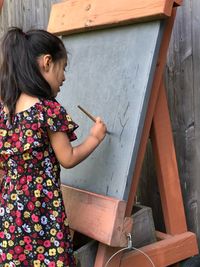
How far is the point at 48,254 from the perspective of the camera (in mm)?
1994

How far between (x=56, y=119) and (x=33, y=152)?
6.3 inches

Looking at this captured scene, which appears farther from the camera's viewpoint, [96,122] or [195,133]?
[195,133]

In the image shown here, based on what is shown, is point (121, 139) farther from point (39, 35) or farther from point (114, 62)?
point (39, 35)

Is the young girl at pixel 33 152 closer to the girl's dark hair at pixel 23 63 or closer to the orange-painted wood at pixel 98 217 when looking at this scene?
the girl's dark hair at pixel 23 63

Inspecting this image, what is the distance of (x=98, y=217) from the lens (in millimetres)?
2023

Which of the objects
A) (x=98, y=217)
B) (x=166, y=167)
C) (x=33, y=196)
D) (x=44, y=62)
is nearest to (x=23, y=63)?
(x=44, y=62)

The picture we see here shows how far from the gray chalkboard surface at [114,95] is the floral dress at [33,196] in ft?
0.68

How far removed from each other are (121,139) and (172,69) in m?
0.67

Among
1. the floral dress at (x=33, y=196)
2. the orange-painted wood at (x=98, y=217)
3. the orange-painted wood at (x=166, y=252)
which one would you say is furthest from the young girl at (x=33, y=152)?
the orange-painted wood at (x=166, y=252)

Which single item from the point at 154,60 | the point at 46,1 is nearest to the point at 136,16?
the point at 154,60

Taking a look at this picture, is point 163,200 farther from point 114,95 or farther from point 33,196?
point 33,196

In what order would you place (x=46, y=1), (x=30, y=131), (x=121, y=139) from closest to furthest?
1. (x=30, y=131)
2. (x=121, y=139)
3. (x=46, y=1)

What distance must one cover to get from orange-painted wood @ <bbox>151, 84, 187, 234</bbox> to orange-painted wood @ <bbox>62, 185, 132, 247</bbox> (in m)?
0.36

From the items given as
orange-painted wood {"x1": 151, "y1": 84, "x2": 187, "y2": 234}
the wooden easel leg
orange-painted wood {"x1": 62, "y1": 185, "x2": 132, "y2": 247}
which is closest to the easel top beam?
orange-painted wood {"x1": 151, "y1": 84, "x2": 187, "y2": 234}
